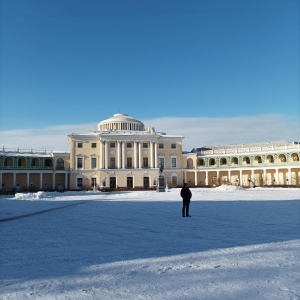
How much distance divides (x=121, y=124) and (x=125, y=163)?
1021cm

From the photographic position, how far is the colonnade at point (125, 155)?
66438 millimetres

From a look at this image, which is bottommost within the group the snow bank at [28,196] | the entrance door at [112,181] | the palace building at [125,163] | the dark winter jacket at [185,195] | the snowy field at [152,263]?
the snowy field at [152,263]

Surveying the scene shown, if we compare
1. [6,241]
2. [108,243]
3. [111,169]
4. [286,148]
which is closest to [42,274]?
[108,243]

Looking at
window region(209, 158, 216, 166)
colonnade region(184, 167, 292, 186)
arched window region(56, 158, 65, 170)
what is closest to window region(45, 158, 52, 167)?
arched window region(56, 158, 65, 170)

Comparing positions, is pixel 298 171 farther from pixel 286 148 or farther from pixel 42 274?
pixel 42 274

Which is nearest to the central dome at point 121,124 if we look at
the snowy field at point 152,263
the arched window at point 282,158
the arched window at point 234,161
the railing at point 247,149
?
the railing at point 247,149

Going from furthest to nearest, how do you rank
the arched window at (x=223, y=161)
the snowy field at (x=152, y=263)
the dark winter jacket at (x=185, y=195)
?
the arched window at (x=223, y=161)
the dark winter jacket at (x=185, y=195)
the snowy field at (x=152, y=263)

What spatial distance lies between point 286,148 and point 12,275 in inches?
2544

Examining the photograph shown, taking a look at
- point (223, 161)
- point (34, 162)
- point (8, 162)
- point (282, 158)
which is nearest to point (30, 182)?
point (34, 162)

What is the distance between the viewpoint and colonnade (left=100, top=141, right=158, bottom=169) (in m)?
66.4

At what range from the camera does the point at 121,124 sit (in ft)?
240

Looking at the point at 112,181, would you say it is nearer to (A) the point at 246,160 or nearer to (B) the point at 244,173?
(B) the point at 244,173

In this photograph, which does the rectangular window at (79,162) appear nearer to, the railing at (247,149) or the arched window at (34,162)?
the arched window at (34,162)

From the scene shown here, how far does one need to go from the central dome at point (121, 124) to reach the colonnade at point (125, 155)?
267 inches
